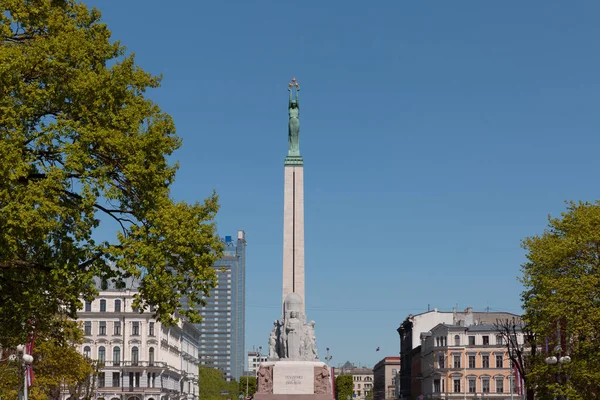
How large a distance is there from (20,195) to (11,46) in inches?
222

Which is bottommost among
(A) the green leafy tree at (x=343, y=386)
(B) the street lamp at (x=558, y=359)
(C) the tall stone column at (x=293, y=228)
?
(A) the green leafy tree at (x=343, y=386)

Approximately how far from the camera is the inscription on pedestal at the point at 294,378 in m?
49.2

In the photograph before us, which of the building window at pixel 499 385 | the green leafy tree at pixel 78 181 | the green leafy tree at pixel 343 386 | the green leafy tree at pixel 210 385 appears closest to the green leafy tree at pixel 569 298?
the green leafy tree at pixel 78 181

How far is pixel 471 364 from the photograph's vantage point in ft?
370

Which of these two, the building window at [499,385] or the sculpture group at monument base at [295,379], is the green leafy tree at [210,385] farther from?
the sculpture group at monument base at [295,379]

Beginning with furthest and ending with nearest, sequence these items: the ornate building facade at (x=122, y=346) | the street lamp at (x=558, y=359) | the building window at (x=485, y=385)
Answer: the ornate building facade at (x=122, y=346)
the building window at (x=485, y=385)
the street lamp at (x=558, y=359)

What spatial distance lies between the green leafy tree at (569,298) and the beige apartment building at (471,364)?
57.4 m

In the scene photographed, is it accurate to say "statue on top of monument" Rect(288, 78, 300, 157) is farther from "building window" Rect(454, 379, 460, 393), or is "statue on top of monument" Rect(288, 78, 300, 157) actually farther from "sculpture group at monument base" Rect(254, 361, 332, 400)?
"building window" Rect(454, 379, 460, 393)

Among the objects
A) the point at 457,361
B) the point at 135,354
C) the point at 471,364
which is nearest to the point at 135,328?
the point at 135,354

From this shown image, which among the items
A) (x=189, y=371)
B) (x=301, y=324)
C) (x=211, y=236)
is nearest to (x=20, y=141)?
(x=211, y=236)

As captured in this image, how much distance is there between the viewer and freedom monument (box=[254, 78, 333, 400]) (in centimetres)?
4922

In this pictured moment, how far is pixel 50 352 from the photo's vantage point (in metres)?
57.9

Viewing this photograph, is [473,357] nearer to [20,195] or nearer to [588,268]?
[588,268]

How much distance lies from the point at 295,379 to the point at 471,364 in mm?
67656
